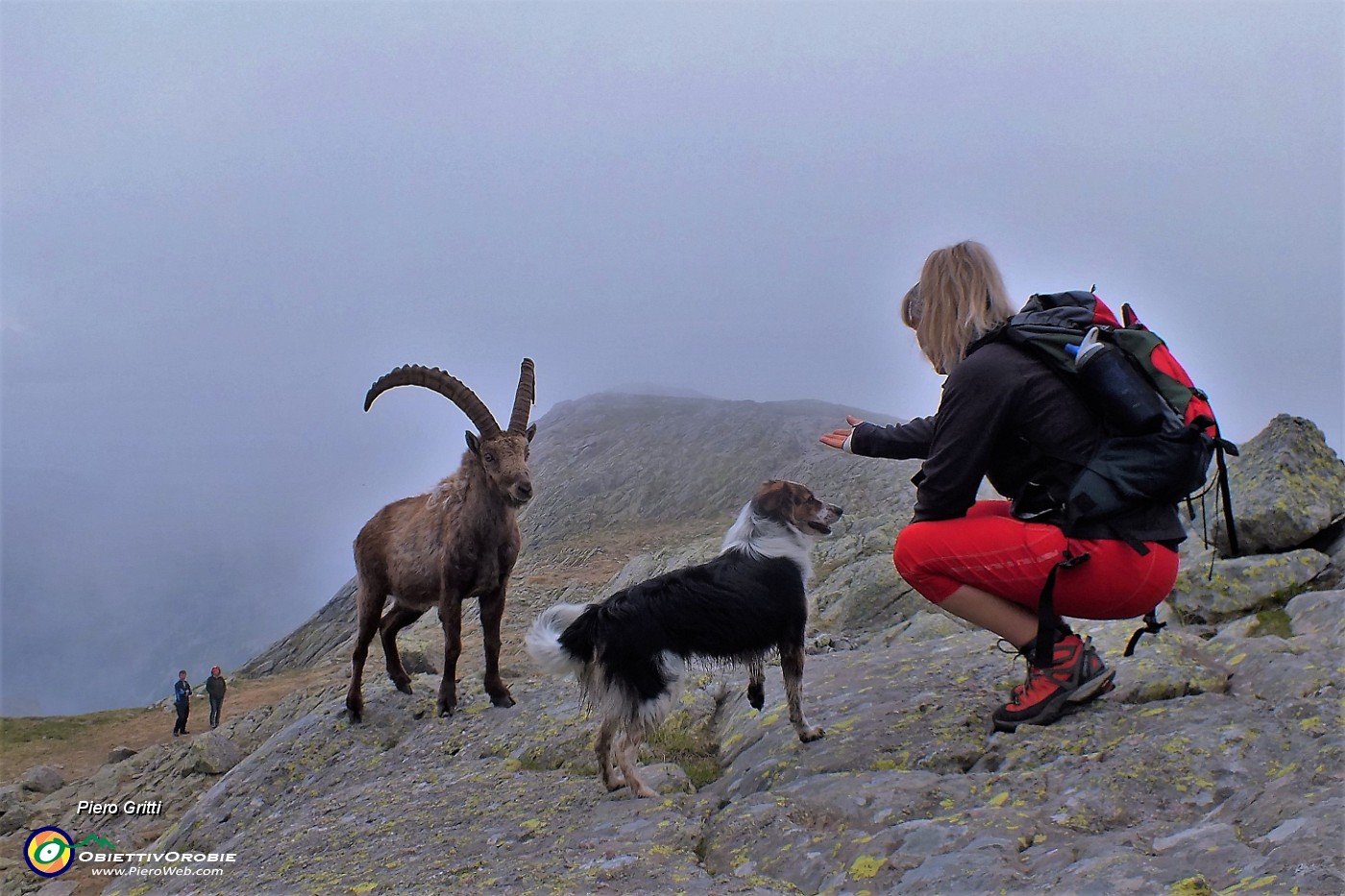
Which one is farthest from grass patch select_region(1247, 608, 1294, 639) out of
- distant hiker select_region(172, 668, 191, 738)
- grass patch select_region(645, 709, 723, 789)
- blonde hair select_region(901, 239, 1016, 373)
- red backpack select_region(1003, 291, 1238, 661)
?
distant hiker select_region(172, 668, 191, 738)

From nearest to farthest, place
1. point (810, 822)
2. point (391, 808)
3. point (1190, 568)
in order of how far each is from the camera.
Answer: point (810, 822), point (391, 808), point (1190, 568)

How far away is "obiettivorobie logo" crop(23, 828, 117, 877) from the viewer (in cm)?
965

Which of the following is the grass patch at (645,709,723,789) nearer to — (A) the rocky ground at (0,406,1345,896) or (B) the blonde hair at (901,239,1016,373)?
(A) the rocky ground at (0,406,1345,896)

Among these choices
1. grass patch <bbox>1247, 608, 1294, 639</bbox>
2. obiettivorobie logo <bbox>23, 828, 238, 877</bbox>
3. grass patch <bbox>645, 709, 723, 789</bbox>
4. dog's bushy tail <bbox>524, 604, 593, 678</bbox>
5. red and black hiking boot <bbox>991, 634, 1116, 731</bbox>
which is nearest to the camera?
red and black hiking boot <bbox>991, 634, 1116, 731</bbox>

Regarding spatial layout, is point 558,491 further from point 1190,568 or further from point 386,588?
point 1190,568

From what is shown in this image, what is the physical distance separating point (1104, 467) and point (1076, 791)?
5.35 ft

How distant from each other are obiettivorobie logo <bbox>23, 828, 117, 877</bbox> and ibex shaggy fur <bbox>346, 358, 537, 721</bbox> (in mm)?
4446

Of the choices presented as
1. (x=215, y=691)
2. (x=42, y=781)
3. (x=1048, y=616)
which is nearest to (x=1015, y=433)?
(x=1048, y=616)

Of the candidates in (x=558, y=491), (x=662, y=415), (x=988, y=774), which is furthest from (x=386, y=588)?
(x=662, y=415)

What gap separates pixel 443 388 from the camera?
8445mm

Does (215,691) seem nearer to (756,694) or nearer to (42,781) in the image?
(42,781)

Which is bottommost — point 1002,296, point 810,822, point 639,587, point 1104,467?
point 810,822

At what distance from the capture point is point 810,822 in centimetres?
442

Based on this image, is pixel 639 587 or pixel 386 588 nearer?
pixel 639 587
